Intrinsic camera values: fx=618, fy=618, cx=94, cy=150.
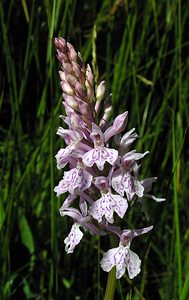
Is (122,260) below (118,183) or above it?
below

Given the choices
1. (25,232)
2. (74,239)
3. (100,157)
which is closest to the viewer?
(100,157)

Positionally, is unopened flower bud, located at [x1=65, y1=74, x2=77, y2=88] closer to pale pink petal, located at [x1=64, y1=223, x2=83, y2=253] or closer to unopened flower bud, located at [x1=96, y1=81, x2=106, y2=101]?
unopened flower bud, located at [x1=96, y1=81, x2=106, y2=101]

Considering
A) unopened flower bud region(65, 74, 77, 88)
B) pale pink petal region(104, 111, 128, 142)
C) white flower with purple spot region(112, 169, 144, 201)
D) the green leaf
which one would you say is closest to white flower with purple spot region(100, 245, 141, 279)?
white flower with purple spot region(112, 169, 144, 201)

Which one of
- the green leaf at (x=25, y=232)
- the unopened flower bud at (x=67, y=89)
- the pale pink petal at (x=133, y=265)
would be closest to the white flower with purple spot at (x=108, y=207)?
the pale pink petal at (x=133, y=265)

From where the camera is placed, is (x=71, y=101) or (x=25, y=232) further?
(x=25, y=232)

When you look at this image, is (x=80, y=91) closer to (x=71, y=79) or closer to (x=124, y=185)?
(x=71, y=79)

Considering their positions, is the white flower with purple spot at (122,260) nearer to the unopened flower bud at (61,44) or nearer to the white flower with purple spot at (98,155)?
the white flower with purple spot at (98,155)

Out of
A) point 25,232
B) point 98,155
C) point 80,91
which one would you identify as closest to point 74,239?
point 98,155

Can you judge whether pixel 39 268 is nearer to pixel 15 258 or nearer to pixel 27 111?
pixel 15 258

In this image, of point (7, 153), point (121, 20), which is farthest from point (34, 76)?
point (7, 153)
